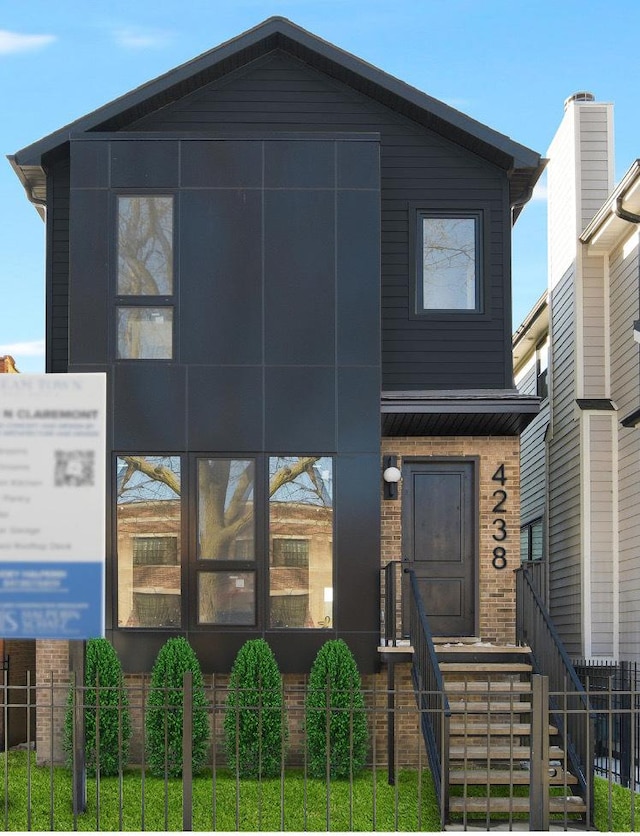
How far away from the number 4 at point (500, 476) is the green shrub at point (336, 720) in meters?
3.03

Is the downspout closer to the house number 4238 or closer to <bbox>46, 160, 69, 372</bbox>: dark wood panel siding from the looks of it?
the house number 4238

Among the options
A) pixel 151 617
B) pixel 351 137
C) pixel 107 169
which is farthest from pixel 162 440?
pixel 351 137

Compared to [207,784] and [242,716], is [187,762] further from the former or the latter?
[242,716]

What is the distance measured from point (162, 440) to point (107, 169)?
324 cm

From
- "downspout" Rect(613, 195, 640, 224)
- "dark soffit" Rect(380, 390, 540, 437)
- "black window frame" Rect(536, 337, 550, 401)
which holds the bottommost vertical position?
"dark soffit" Rect(380, 390, 540, 437)

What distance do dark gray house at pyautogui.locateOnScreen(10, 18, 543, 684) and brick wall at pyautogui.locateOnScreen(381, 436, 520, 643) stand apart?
24 millimetres

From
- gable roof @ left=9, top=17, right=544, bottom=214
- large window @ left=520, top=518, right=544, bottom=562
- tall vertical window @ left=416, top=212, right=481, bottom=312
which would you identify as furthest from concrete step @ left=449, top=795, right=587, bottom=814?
large window @ left=520, top=518, right=544, bottom=562

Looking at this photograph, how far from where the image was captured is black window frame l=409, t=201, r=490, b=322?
1608 centimetres

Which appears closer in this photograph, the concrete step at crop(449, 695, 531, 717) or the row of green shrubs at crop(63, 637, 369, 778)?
the concrete step at crop(449, 695, 531, 717)

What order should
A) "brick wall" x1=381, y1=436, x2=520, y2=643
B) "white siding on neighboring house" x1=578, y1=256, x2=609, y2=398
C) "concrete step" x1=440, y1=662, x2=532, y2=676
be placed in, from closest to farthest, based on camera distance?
"concrete step" x1=440, y1=662, x2=532, y2=676 → "brick wall" x1=381, y1=436, x2=520, y2=643 → "white siding on neighboring house" x1=578, y1=256, x2=609, y2=398

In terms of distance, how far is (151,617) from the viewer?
14.8 metres

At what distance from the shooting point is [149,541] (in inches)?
585

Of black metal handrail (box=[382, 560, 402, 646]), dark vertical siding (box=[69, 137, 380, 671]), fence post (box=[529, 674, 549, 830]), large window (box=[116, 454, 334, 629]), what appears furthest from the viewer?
dark vertical siding (box=[69, 137, 380, 671])

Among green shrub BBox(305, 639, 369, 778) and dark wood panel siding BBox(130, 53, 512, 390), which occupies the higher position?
dark wood panel siding BBox(130, 53, 512, 390)
